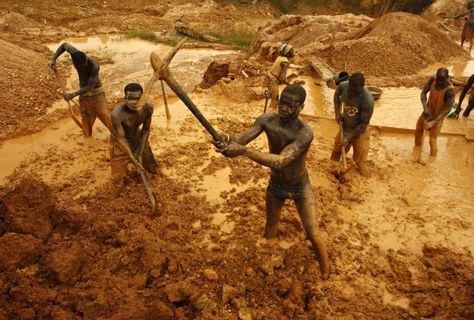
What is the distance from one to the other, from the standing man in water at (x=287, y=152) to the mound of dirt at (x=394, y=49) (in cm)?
792

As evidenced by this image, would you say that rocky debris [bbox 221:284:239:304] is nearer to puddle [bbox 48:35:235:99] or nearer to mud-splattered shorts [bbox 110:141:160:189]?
mud-splattered shorts [bbox 110:141:160:189]

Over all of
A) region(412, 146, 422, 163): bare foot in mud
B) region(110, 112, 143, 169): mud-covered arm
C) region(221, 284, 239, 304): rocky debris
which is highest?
region(110, 112, 143, 169): mud-covered arm

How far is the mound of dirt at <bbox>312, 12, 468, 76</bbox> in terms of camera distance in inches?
414

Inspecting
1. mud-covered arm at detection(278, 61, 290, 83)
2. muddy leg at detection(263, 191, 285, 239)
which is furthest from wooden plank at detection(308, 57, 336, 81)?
muddy leg at detection(263, 191, 285, 239)

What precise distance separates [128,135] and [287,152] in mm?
2558

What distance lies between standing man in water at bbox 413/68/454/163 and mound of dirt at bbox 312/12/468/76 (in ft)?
15.5

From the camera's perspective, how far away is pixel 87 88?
5715 mm

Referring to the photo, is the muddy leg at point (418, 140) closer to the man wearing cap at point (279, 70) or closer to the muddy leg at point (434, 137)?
the muddy leg at point (434, 137)

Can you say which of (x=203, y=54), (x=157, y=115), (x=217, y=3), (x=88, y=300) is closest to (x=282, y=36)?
(x=203, y=54)

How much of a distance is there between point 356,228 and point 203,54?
11105 millimetres

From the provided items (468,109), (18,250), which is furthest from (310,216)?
(468,109)

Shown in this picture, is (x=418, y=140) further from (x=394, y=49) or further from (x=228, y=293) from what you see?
(x=394, y=49)

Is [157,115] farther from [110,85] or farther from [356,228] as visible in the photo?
[356,228]

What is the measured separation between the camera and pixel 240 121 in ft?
24.2
